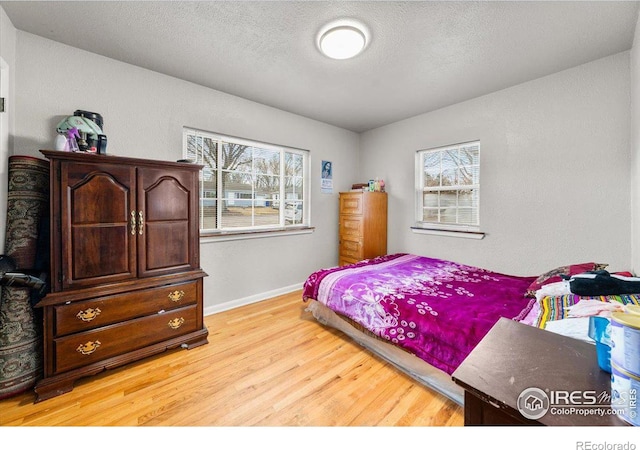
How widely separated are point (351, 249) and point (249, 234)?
5.19 ft

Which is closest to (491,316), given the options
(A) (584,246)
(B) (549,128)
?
(A) (584,246)

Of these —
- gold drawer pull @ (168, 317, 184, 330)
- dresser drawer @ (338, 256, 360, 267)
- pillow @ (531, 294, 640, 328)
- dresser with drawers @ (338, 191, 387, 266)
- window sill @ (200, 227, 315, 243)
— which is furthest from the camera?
dresser drawer @ (338, 256, 360, 267)

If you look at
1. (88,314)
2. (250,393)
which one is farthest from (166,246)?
(250,393)

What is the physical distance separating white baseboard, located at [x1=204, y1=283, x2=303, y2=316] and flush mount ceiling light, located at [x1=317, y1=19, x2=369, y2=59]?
278 cm

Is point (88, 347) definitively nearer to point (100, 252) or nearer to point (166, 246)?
point (100, 252)

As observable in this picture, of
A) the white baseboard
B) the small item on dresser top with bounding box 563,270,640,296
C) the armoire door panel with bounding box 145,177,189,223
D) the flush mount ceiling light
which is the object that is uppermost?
the flush mount ceiling light

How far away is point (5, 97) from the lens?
1751mm

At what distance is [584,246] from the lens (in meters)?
2.38

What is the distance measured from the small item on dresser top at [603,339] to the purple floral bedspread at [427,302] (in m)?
0.85

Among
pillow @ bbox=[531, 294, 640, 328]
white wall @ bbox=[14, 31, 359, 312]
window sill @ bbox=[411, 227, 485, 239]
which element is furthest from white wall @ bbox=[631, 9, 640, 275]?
white wall @ bbox=[14, 31, 359, 312]

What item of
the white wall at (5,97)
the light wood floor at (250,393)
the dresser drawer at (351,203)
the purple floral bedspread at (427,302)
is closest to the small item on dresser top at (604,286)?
the purple floral bedspread at (427,302)

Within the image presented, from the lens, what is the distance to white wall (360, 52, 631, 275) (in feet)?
7.29

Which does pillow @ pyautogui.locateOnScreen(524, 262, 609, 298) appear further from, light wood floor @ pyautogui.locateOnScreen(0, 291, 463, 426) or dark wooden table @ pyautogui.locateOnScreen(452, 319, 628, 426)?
dark wooden table @ pyautogui.locateOnScreen(452, 319, 628, 426)

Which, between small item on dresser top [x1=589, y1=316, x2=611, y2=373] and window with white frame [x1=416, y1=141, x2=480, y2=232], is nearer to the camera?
small item on dresser top [x1=589, y1=316, x2=611, y2=373]
